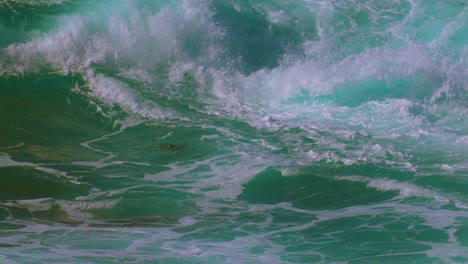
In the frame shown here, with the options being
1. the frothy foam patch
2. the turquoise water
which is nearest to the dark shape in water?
the turquoise water

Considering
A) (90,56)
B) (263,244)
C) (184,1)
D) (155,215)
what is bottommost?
(263,244)

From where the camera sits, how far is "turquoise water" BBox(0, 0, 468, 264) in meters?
6.36

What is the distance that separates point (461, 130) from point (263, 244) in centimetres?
956

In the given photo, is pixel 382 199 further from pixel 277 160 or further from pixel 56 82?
pixel 56 82

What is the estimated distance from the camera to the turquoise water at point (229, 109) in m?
6.36

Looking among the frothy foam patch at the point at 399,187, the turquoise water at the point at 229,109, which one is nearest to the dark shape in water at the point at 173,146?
the turquoise water at the point at 229,109

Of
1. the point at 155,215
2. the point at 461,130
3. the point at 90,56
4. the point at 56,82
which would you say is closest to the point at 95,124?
the point at 56,82

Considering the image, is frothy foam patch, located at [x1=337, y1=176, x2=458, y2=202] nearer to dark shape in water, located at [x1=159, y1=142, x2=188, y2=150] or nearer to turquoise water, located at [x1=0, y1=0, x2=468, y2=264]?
turquoise water, located at [x1=0, y1=0, x2=468, y2=264]

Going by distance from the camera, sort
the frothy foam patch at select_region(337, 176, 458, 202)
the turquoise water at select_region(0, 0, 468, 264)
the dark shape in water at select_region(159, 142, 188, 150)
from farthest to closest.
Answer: the frothy foam patch at select_region(337, 176, 458, 202), the dark shape in water at select_region(159, 142, 188, 150), the turquoise water at select_region(0, 0, 468, 264)

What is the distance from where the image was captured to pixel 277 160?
9.05 m

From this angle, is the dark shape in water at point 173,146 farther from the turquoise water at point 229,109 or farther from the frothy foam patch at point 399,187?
the frothy foam patch at point 399,187

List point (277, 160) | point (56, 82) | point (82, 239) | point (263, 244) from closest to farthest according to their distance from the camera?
point (56, 82) < point (277, 160) < point (82, 239) < point (263, 244)

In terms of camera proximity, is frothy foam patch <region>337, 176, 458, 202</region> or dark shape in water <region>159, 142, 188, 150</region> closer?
dark shape in water <region>159, 142, 188, 150</region>

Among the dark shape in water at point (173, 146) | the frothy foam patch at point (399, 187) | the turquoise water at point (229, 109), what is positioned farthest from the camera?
the frothy foam patch at point (399, 187)
